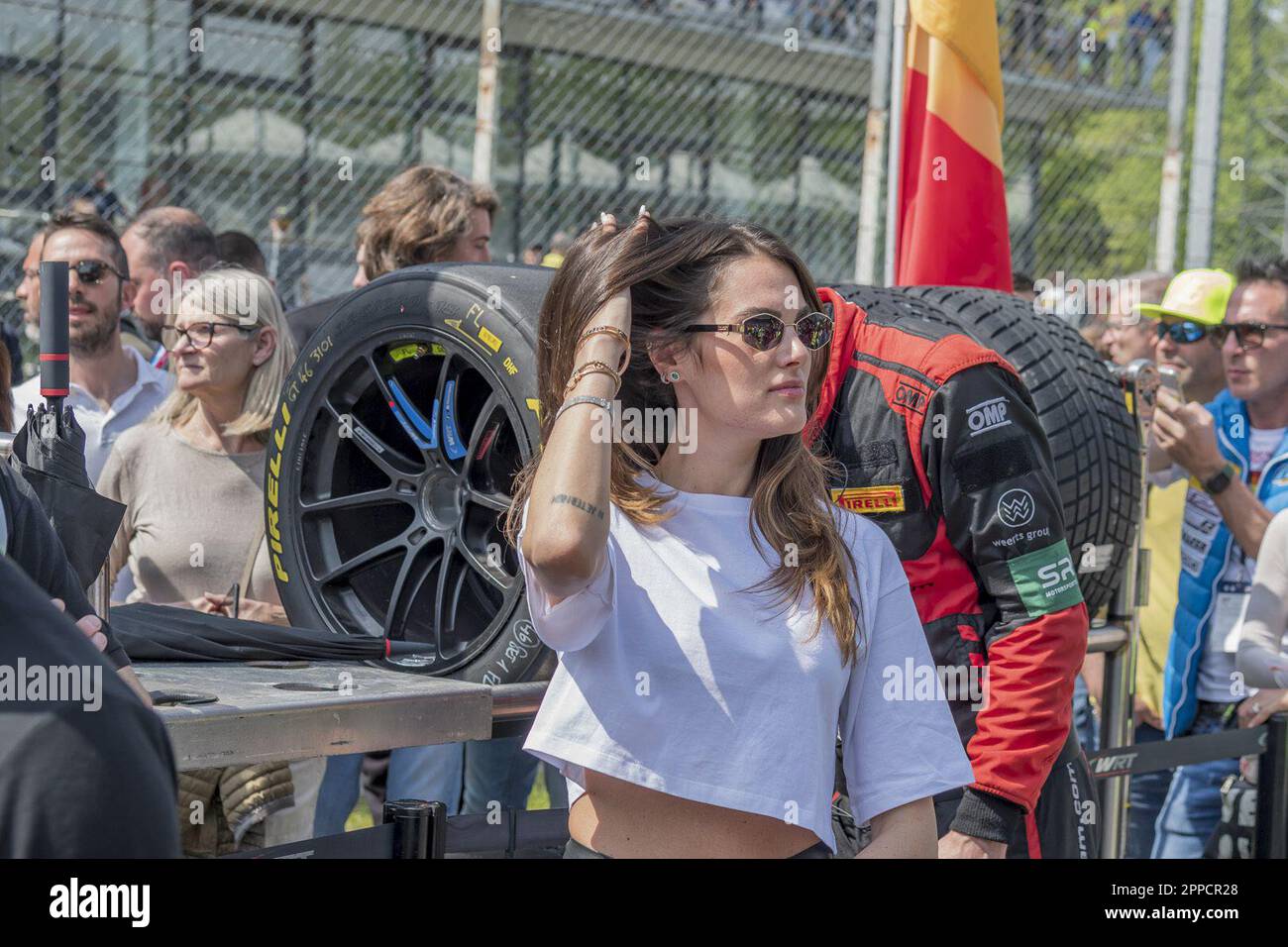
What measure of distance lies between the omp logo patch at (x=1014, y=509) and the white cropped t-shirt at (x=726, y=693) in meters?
0.52

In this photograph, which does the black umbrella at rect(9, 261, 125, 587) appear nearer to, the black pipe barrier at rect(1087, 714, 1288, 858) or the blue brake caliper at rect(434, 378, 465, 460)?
the blue brake caliper at rect(434, 378, 465, 460)

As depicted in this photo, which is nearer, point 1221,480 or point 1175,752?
point 1175,752

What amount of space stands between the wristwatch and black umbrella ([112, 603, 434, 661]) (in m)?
2.58

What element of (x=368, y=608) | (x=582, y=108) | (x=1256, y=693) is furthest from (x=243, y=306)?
(x=582, y=108)

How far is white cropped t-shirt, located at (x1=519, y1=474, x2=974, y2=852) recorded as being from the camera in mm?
2074

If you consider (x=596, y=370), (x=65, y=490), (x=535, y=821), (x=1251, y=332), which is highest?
(x=1251, y=332)

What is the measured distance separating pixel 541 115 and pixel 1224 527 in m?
8.05

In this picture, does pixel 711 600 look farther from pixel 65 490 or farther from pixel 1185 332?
pixel 1185 332

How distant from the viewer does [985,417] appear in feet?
8.79

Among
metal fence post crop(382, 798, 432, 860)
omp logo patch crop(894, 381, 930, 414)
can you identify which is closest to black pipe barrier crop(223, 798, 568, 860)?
metal fence post crop(382, 798, 432, 860)

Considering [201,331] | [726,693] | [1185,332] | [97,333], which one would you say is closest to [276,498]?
[201,331]

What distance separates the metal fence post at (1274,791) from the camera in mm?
3982
